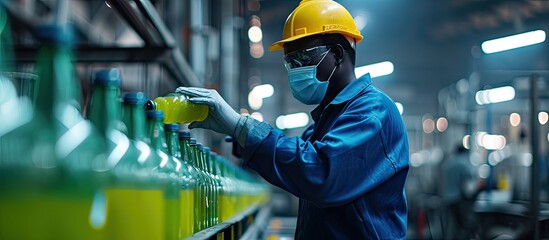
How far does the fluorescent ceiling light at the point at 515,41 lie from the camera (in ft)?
24.6

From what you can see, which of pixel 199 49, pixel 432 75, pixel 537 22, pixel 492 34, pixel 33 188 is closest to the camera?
pixel 33 188

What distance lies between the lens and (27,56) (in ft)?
10.9

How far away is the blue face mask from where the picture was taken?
244 centimetres

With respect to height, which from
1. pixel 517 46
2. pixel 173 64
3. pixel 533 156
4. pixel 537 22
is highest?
pixel 537 22

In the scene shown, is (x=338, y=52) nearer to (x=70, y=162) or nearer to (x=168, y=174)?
(x=168, y=174)

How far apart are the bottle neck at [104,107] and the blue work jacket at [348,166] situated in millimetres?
861

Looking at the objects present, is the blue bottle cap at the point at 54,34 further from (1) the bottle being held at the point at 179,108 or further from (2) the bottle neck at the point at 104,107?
(1) the bottle being held at the point at 179,108

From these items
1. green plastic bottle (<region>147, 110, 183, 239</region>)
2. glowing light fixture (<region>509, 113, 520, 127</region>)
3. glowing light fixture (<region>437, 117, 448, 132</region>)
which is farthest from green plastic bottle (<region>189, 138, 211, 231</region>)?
glowing light fixture (<region>437, 117, 448, 132</region>)

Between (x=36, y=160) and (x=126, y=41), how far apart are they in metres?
11.1

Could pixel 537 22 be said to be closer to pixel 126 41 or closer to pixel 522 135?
pixel 522 135

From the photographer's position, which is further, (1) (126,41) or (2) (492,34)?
(2) (492,34)

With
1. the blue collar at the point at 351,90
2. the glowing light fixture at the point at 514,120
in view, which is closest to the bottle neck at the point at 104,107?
the blue collar at the point at 351,90

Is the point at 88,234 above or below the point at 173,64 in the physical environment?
below

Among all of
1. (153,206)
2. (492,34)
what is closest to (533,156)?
(153,206)
